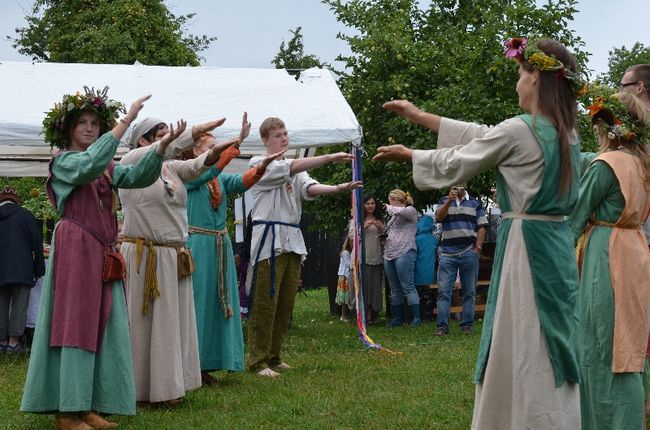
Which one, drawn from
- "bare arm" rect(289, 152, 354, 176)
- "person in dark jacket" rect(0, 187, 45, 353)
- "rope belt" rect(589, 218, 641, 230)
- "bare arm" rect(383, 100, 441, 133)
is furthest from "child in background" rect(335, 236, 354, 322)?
"bare arm" rect(383, 100, 441, 133)

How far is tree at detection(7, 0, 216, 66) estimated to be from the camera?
95.0 feet

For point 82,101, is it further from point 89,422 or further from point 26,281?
point 26,281

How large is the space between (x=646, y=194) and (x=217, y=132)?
619 centimetres

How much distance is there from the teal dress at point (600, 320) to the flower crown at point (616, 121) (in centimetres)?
21

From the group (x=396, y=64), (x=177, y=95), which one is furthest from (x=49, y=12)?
(x=177, y=95)

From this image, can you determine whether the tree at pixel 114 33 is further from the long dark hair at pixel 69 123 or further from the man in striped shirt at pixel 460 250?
the long dark hair at pixel 69 123

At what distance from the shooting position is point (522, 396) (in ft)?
14.1

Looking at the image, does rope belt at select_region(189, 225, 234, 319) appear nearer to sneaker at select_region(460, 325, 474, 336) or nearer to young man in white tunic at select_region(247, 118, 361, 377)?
young man in white tunic at select_region(247, 118, 361, 377)

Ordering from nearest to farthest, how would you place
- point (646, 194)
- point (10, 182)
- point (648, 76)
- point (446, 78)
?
point (646, 194) → point (648, 76) → point (446, 78) → point (10, 182)

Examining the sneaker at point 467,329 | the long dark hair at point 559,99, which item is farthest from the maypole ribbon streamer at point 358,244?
the long dark hair at point 559,99

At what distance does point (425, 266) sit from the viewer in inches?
573

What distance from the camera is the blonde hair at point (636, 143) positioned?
5367 mm

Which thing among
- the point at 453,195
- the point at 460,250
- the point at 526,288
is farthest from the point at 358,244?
the point at 526,288

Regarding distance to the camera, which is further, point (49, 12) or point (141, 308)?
point (49, 12)
